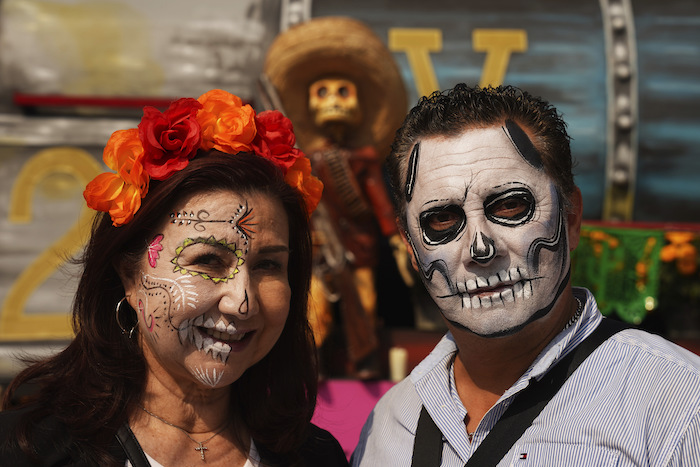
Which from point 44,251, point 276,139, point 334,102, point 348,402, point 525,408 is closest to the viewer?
point 525,408

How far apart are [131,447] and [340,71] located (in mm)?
3286

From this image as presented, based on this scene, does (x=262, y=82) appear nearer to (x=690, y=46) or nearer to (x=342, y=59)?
(x=342, y=59)

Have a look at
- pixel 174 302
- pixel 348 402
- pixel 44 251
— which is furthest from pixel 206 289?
pixel 44 251

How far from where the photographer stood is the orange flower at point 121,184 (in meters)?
2.12

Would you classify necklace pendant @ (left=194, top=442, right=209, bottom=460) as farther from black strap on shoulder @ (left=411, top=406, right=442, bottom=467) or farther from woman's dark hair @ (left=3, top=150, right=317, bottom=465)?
black strap on shoulder @ (left=411, top=406, right=442, bottom=467)

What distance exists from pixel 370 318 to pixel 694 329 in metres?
2.28

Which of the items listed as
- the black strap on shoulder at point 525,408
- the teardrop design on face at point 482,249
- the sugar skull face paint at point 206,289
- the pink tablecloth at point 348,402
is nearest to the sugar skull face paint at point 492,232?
the teardrop design on face at point 482,249

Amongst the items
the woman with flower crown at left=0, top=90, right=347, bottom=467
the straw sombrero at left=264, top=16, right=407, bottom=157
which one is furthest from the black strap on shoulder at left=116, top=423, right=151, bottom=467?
the straw sombrero at left=264, top=16, right=407, bottom=157

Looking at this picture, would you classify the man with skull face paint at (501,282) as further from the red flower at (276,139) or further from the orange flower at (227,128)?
the orange flower at (227,128)

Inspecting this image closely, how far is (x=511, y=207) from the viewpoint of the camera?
83.5 inches

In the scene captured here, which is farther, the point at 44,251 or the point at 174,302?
the point at 44,251

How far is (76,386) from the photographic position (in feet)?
7.05

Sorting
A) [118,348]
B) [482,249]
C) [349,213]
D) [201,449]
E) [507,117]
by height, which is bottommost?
[349,213]

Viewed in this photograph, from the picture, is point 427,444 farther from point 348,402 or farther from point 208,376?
point 348,402
